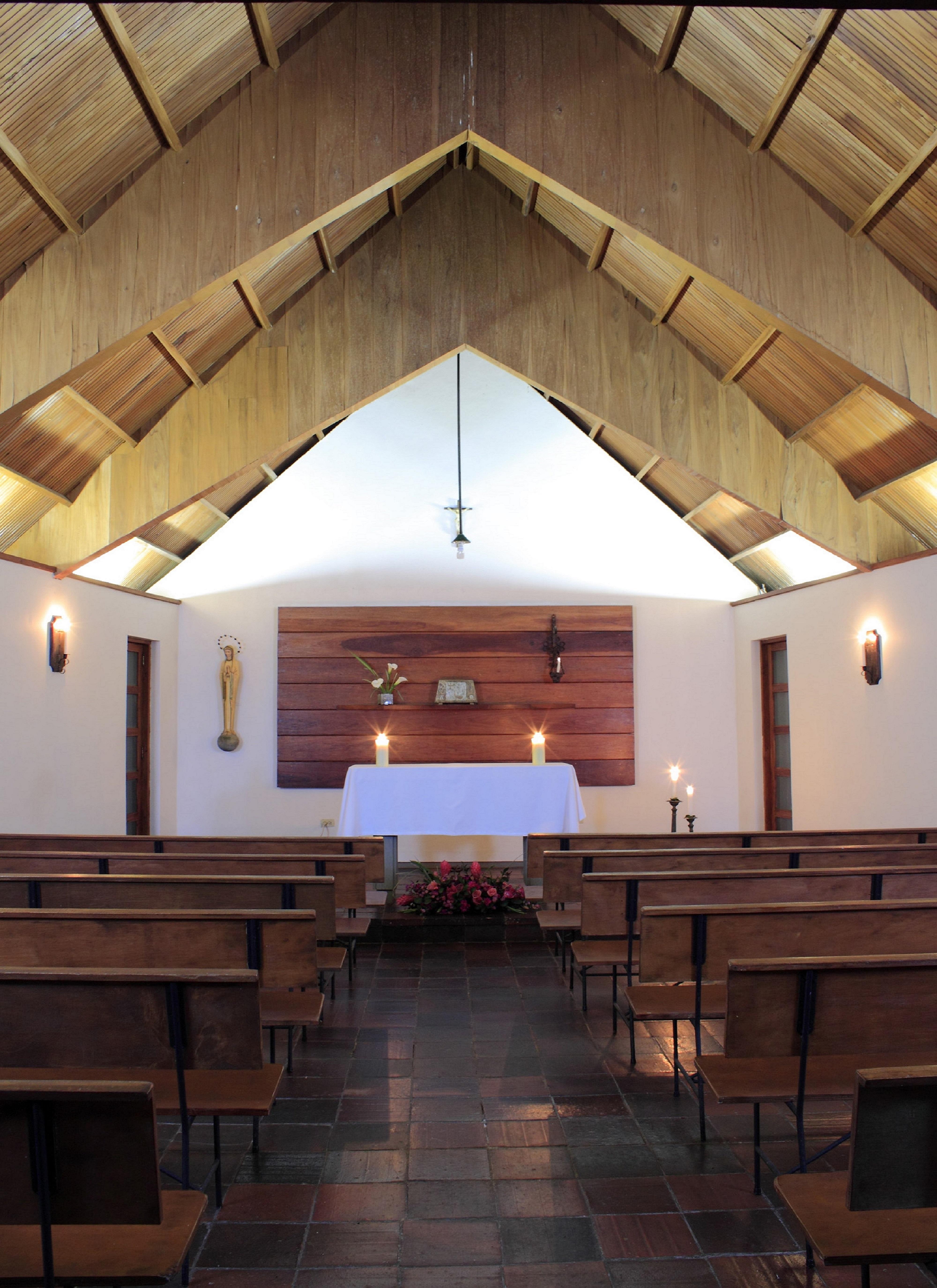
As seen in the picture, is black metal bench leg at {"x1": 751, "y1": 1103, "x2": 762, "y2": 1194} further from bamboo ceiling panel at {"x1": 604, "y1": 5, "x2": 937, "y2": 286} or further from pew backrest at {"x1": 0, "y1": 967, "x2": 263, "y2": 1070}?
bamboo ceiling panel at {"x1": 604, "y1": 5, "x2": 937, "y2": 286}

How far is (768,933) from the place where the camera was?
3.01 metres

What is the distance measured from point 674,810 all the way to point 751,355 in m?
3.29

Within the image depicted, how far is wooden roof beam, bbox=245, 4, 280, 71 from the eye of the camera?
148 inches

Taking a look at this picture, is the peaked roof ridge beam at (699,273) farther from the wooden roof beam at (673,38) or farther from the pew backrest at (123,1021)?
the pew backrest at (123,1021)

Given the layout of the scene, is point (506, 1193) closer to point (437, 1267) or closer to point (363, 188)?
point (437, 1267)

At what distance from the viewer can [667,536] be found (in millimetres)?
8188

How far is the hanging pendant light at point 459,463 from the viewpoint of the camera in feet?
24.6

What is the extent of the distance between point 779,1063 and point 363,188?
371cm

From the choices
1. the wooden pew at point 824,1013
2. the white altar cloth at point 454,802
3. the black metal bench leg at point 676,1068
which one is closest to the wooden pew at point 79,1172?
the wooden pew at point 824,1013

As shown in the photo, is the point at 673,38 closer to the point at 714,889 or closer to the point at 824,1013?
the point at 714,889

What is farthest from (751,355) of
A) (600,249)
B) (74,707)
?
(74,707)

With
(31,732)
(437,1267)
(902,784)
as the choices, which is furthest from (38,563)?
(902,784)

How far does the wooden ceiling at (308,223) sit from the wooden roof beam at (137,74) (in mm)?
10

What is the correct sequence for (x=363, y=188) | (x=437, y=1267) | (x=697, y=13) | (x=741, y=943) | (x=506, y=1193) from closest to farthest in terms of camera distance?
1. (x=437, y=1267)
2. (x=506, y=1193)
3. (x=741, y=943)
4. (x=697, y=13)
5. (x=363, y=188)
